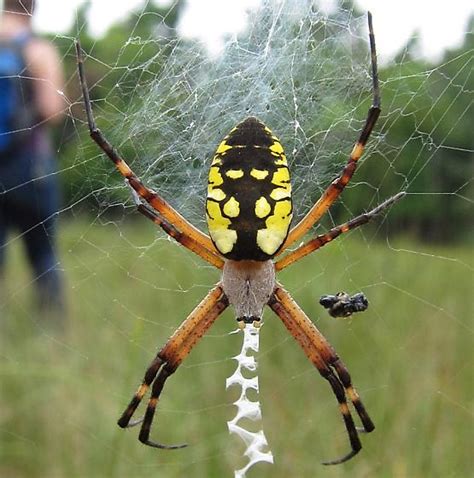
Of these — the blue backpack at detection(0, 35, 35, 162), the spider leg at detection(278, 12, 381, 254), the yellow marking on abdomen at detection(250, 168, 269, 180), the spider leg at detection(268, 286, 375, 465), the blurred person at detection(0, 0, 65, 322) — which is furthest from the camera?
the blue backpack at detection(0, 35, 35, 162)

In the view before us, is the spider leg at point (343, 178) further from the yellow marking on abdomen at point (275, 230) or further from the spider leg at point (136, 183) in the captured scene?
the spider leg at point (136, 183)

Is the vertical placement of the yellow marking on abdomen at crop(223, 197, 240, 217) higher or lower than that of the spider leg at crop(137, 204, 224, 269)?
lower

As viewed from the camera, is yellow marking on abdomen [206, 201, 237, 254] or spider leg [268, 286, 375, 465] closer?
yellow marking on abdomen [206, 201, 237, 254]

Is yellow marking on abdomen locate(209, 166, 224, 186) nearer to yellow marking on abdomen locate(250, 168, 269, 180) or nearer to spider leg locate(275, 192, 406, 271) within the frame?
yellow marking on abdomen locate(250, 168, 269, 180)

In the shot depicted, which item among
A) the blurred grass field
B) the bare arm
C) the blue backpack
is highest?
the blue backpack

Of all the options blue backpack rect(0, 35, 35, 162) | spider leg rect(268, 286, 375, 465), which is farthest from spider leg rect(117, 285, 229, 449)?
blue backpack rect(0, 35, 35, 162)

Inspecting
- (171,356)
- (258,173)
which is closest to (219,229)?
(258,173)

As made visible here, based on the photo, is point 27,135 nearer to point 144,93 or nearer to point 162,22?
point 144,93
